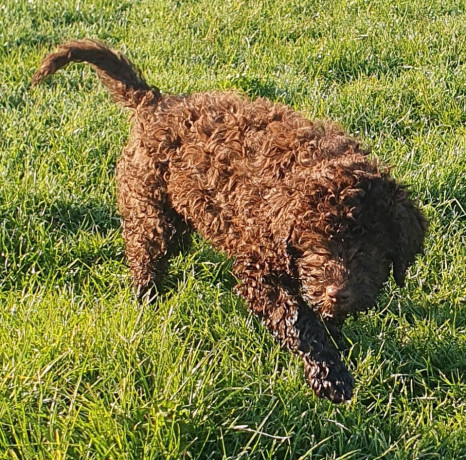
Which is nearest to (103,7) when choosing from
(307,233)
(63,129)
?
(63,129)

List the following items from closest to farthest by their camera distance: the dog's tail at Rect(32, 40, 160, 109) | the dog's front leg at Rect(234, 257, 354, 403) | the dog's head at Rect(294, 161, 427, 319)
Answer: the dog's head at Rect(294, 161, 427, 319) < the dog's front leg at Rect(234, 257, 354, 403) < the dog's tail at Rect(32, 40, 160, 109)

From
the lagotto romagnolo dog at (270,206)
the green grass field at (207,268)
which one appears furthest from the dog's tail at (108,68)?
the green grass field at (207,268)

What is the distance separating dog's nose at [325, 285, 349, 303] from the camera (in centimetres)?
292

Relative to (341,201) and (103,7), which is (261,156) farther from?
(103,7)

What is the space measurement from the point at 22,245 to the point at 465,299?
7.60ft

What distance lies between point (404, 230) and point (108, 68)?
179 cm

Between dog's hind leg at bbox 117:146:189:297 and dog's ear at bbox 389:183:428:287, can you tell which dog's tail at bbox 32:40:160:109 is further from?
dog's ear at bbox 389:183:428:287

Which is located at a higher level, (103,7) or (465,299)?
(103,7)

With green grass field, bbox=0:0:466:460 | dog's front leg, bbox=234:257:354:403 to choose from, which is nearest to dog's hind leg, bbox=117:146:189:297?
green grass field, bbox=0:0:466:460

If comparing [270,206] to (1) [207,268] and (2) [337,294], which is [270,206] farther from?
(1) [207,268]

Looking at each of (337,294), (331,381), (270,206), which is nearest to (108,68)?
(270,206)

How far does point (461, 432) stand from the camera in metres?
3.05

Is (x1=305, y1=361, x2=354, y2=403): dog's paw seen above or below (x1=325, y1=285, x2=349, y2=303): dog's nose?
below

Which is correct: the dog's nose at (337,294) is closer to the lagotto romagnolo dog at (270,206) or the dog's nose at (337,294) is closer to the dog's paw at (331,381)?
the lagotto romagnolo dog at (270,206)
